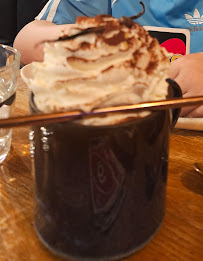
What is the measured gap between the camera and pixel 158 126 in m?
0.34

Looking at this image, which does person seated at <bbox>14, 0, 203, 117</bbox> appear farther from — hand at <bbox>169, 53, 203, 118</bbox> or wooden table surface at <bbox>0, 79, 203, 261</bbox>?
wooden table surface at <bbox>0, 79, 203, 261</bbox>

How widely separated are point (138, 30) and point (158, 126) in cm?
11

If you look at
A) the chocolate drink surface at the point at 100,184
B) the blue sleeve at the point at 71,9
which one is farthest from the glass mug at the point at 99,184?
the blue sleeve at the point at 71,9

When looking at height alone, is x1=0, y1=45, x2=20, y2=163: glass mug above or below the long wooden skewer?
below

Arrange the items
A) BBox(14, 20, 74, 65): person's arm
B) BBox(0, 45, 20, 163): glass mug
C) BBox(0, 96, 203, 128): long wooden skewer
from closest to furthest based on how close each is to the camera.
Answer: BBox(0, 96, 203, 128): long wooden skewer → BBox(0, 45, 20, 163): glass mug → BBox(14, 20, 74, 65): person's arm

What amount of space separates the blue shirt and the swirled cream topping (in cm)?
84

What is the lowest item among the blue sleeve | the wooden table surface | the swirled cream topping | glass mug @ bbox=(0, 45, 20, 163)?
the wooden table surface

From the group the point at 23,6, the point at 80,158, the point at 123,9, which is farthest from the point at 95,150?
the point at 23,6

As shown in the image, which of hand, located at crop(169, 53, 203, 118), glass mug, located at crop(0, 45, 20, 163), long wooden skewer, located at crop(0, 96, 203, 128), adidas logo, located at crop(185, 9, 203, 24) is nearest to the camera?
long wooden skewer, located at crop(0, 96, 203, 128)

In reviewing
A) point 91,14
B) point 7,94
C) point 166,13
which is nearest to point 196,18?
point 166,13

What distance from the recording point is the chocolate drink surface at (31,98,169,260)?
0.31m

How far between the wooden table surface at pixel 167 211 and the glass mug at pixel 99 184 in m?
0.02

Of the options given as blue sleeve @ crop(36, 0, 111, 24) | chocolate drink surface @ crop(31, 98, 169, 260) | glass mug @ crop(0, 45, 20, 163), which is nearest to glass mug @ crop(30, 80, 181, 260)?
chocolate drink surface @ crop(31, 98, 169, 260)

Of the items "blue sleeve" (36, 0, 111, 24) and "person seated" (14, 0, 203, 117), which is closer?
"person seated" (14, 0, 203, 117)
